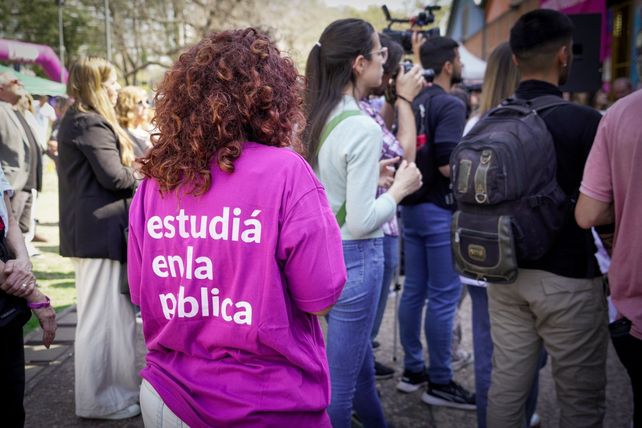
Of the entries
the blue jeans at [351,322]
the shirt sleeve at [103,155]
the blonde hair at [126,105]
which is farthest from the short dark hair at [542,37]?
the blonde hair at [126,105]

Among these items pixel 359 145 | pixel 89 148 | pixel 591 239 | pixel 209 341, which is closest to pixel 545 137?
pixel 591 239

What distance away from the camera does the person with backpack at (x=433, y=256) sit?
363cm

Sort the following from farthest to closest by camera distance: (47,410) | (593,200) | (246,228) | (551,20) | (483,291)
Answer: (47,410) → (483,291) → (551,20) → (593,200) → (246,228)

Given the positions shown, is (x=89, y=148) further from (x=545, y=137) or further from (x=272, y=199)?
(x=545, y=137)

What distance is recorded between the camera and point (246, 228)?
1.54 metres

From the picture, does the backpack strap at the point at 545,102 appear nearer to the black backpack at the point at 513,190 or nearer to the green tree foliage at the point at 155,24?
the black backpack at the point at 513,190

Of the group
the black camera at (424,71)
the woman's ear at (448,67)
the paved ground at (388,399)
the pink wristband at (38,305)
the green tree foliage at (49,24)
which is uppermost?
the green tree foliage at (49,24)

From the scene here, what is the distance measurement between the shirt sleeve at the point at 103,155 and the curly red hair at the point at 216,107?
1.69 metres

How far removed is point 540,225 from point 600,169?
33cm

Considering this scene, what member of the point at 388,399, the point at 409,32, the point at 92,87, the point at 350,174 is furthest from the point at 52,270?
the point at 350,174

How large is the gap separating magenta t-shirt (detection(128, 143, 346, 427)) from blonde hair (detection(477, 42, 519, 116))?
6.54ft

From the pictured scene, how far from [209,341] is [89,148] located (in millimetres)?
2007

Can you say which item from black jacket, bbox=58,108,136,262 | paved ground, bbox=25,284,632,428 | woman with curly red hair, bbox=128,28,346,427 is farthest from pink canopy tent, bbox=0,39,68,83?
woman with curly red hair, bbox=128,28,346,427

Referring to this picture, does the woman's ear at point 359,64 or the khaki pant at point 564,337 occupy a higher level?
the woman's ear at point 359,64
